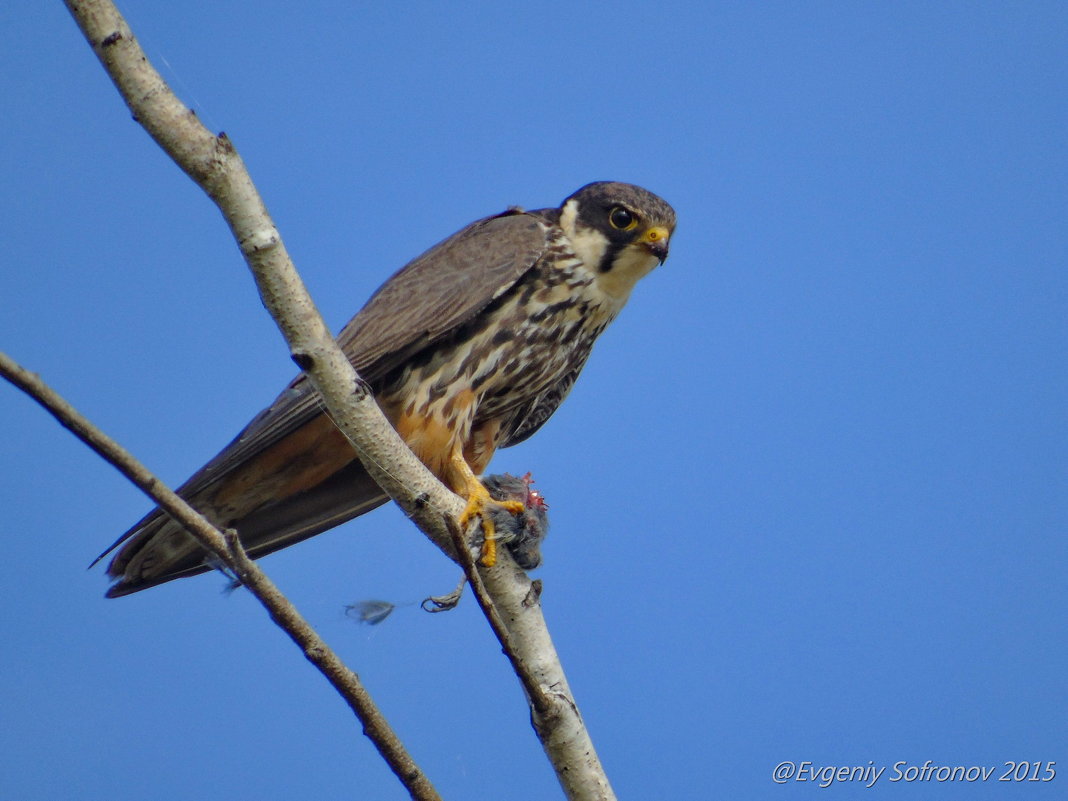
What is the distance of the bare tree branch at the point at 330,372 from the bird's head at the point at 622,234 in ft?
3.43

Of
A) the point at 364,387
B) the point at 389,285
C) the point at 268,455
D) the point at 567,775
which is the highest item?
the point at 389,285

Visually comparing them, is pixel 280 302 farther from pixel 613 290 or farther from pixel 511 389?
pixel 613 290

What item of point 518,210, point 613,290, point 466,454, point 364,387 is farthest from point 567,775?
point 518,210

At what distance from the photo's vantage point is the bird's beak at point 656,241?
3.42m

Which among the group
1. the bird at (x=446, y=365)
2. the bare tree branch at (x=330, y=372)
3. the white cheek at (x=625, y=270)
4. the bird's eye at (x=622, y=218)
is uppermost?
the bird's eye at (x=622, y=218)

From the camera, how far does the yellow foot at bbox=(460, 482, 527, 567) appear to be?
276 cm

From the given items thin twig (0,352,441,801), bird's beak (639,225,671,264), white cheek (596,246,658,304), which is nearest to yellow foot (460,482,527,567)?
thin twig (0,352,441,801)

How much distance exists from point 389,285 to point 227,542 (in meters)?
1.61

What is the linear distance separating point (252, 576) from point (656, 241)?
6.04 feet

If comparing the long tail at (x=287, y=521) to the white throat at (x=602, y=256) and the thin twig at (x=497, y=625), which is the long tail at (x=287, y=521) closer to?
the white throat at (x=602, y=256)

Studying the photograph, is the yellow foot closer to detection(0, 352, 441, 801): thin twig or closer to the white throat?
detection(0, 352, 441, 801): thin twig

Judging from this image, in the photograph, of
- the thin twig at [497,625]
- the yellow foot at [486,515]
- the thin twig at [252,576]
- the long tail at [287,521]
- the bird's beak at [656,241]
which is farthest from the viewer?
the bird's beak at [656,241]

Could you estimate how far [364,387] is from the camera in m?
2.36

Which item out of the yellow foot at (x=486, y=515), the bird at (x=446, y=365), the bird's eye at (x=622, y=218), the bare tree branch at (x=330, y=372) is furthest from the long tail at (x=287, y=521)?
the bird's eye at (x=622, y=218)
